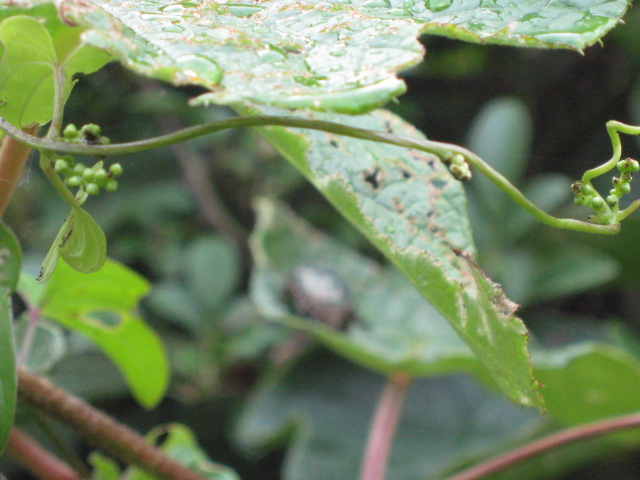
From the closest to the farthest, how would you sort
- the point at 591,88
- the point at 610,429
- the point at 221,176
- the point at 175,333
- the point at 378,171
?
the point at 378,171, the point at 610,429, the point at 175,333, the point at 221,176, the point at 591,88

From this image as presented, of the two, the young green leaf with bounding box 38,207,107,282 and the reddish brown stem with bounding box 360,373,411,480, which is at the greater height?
the young green leaf with bounding box 38,207,107,282

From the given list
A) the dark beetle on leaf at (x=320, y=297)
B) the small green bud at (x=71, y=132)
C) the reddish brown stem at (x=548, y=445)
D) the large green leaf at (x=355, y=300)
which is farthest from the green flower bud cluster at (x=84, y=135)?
the dark beetle on leaf at (x=320, y=297)

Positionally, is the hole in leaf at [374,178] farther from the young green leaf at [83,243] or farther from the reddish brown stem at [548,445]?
the reddish brown stem at [548,445]

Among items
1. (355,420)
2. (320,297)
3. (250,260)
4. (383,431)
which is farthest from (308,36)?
(250,260)

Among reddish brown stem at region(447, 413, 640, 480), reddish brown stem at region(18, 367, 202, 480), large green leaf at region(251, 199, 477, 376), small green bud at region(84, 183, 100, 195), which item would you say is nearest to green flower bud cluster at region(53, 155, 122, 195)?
small green bud at region(84, 183, 100, 195)

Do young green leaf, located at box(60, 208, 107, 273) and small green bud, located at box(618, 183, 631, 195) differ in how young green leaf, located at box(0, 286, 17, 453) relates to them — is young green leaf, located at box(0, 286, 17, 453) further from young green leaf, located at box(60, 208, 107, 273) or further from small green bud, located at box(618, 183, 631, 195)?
small green bud, located at box(618, 183, 631, 195)

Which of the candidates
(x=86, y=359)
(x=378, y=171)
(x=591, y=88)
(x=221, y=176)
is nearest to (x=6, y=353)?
(x=378, y=171)

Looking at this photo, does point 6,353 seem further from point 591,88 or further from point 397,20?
point 591,88
